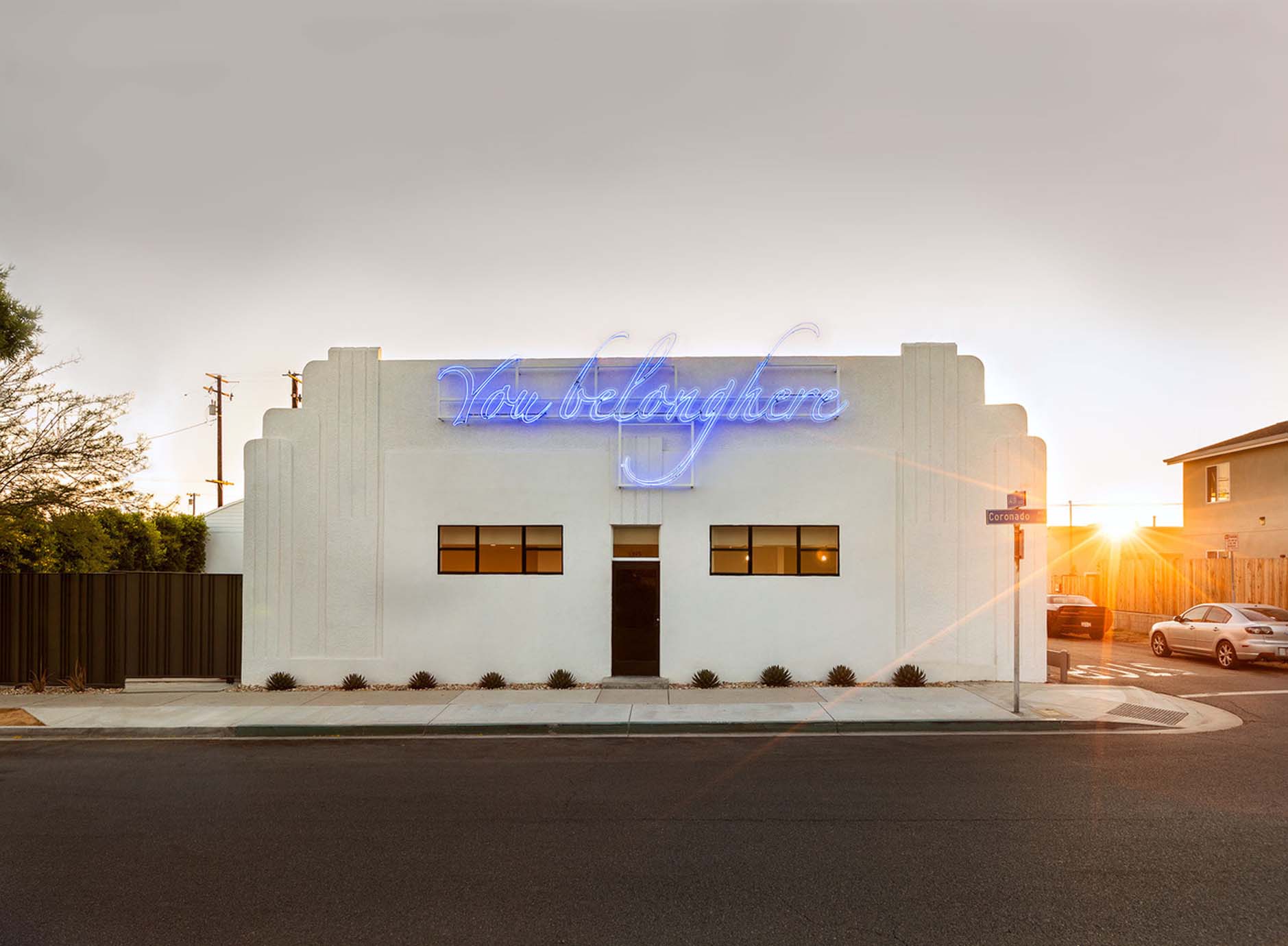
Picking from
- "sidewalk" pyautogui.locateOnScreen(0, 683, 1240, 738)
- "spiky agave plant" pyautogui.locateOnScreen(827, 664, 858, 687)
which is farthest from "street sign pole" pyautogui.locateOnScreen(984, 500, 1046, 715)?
"spiky agave plant" pyautogui.locateOnScreen(827, 664, 858, 687)

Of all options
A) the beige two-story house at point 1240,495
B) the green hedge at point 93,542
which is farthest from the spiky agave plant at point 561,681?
the beige two-story house at point 1240,495

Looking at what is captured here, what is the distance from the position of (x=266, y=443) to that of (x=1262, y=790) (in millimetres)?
16475

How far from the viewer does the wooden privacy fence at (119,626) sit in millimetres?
16844

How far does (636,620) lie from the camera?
1662cm

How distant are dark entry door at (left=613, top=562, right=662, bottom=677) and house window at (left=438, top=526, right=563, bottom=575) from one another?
1.32 m

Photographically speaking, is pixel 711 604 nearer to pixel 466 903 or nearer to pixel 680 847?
pixel 680 847

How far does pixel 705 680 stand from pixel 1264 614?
13.4 m

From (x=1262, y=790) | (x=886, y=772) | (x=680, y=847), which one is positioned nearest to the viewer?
(x=680, y=847)

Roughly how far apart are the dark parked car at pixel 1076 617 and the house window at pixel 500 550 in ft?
59.1

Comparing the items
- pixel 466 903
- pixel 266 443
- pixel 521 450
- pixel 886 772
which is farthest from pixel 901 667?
pixel 266 443

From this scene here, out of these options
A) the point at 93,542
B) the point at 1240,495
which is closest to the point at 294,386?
the point at 93,542

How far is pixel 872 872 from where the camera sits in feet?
21.8

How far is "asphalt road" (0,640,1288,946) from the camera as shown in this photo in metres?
5.75

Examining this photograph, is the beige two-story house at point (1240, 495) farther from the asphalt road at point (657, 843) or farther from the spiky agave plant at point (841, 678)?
the asphalt road at point (657, 843)
